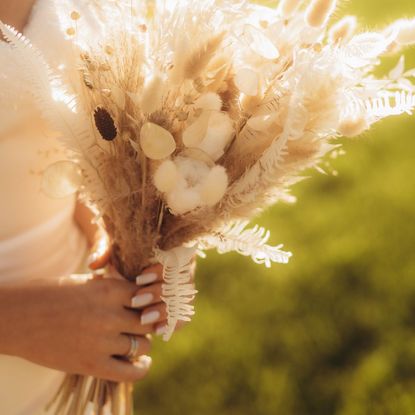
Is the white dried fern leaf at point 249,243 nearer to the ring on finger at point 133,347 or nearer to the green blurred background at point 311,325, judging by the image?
the ring on finger at point 133,347

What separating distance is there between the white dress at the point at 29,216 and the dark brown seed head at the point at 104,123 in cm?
18

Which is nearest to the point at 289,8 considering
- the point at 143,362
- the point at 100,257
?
the point at 100,257

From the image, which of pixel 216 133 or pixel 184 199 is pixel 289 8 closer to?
pixel 216 133

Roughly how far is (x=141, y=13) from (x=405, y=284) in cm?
241

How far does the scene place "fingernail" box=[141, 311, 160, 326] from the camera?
1.49 meters

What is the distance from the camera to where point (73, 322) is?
4.66ft

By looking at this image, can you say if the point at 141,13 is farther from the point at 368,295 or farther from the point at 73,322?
the point at 368,295

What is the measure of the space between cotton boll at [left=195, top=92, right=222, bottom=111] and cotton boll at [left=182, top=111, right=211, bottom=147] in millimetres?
12

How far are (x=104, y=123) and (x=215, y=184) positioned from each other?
0.71 feet

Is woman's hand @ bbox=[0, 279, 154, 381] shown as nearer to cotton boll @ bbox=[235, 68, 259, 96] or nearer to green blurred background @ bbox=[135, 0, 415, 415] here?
cotton boll @ bbox=[235, 68, 259, 96]

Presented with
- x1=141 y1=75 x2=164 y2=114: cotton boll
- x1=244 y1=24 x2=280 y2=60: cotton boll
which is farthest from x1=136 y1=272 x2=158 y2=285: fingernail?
x1=244 y1=24 x2=280 y2=60: cotton boll

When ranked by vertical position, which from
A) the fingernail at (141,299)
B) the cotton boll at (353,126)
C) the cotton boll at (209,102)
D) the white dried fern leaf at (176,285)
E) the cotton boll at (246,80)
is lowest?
the fingernail at (141,299)

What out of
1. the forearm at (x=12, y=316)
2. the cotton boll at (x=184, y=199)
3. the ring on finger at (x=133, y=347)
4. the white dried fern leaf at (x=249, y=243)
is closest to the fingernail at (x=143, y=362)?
the ring on finger at (x=133, y=347)

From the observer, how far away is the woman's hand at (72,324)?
141 centimetres
